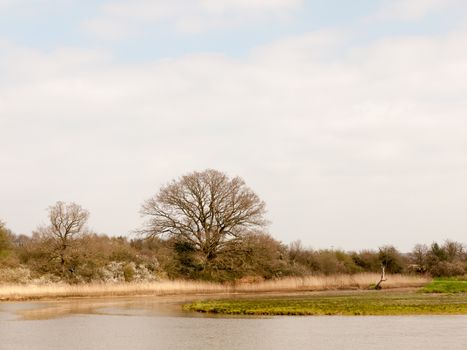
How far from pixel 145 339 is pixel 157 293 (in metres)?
29.3

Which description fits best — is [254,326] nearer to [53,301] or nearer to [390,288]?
[53,301]

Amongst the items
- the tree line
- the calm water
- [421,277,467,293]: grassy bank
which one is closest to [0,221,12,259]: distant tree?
the tree line

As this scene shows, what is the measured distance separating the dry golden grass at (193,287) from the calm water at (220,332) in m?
14.2

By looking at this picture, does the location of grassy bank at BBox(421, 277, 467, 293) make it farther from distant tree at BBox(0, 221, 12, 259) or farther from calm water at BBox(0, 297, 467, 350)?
distant tree at BBox(0, 221, 12, 259)

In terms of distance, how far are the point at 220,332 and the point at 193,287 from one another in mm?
31193

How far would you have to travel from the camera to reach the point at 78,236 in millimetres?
60375

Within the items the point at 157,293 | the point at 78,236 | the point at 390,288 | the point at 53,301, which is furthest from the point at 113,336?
the point at 78,236

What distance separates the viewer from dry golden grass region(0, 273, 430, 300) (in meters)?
46.4

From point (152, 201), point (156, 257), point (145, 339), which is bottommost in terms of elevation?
point (145, 339)

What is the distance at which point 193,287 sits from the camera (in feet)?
176

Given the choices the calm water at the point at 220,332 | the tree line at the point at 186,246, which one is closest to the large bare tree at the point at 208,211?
the tree line at the point at 186,246

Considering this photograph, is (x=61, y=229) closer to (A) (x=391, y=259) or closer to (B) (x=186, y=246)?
(B) (x=186, y=246)

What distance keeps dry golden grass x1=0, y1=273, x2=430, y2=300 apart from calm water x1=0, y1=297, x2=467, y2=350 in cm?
1425

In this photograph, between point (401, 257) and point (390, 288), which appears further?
point (401, 257)
